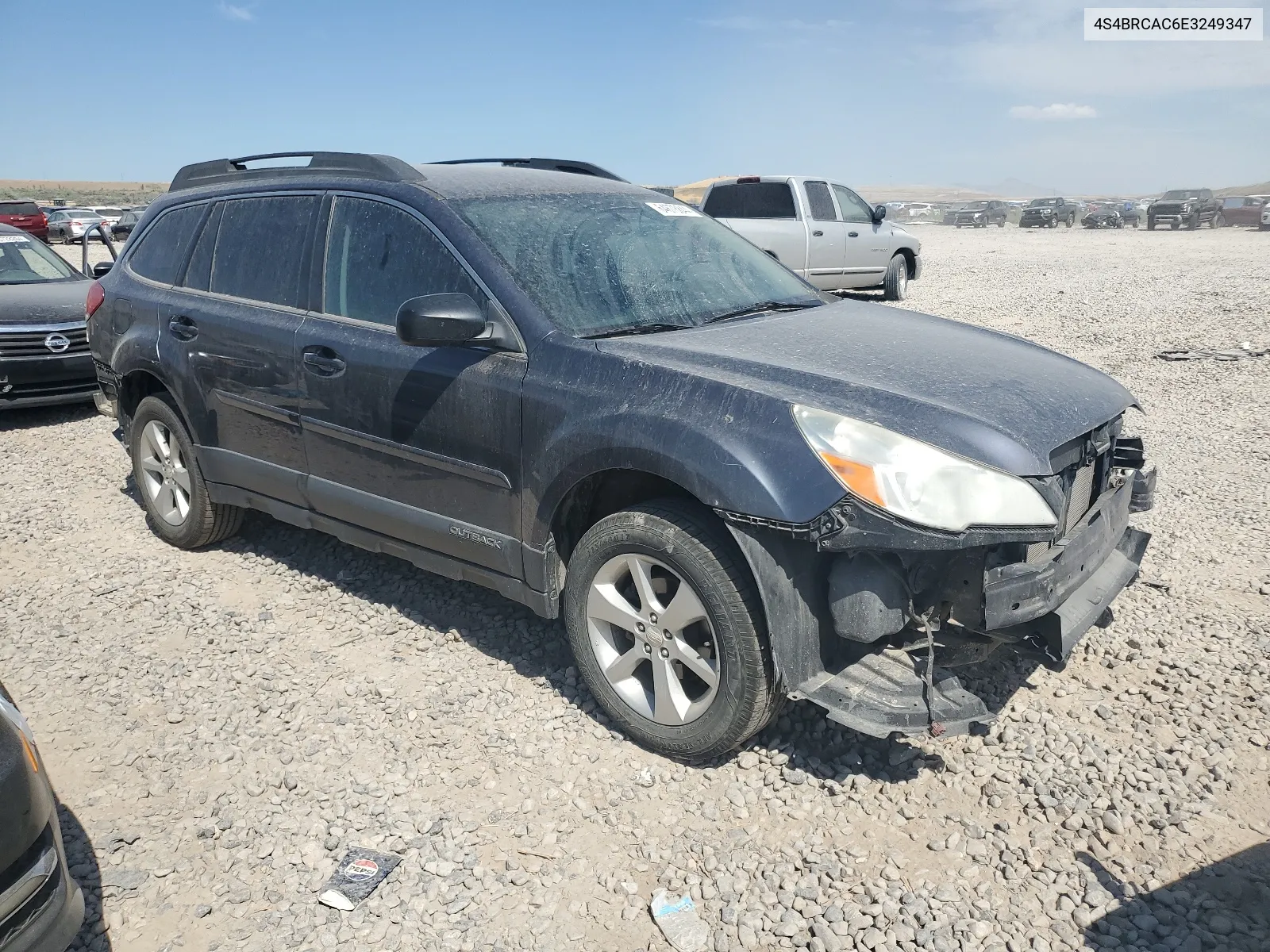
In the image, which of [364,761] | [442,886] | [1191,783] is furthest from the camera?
[364,761]

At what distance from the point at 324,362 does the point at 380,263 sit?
47cm

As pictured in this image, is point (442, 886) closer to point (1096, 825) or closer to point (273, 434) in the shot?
point (1096, 825)

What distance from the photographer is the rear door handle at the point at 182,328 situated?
4.58 m

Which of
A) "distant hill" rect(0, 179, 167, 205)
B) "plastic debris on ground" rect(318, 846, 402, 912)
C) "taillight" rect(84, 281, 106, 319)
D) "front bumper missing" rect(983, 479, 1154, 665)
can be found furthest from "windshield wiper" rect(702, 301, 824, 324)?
"distant hill" rect(0, 179, 167, 205)

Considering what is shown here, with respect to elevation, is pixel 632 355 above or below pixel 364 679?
above

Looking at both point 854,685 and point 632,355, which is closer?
point 854,685

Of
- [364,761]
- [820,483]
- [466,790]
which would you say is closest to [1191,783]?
[820,483]

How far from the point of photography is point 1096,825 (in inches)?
111

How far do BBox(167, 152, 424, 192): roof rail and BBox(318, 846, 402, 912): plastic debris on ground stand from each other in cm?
253

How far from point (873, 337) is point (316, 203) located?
8.04 feet

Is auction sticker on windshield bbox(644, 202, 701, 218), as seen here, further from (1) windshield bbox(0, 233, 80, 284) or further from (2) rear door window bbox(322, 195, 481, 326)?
(1) windshield bbox(0, 233, 80, 284)

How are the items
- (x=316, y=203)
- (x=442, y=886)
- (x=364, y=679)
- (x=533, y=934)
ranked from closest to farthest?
(x=533, y=934), (x=442, y=886), (x=364, y=679), (x=316, y=203)

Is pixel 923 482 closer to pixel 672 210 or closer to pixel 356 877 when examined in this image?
pixel 356 877

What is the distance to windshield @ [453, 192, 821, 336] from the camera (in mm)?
3457
